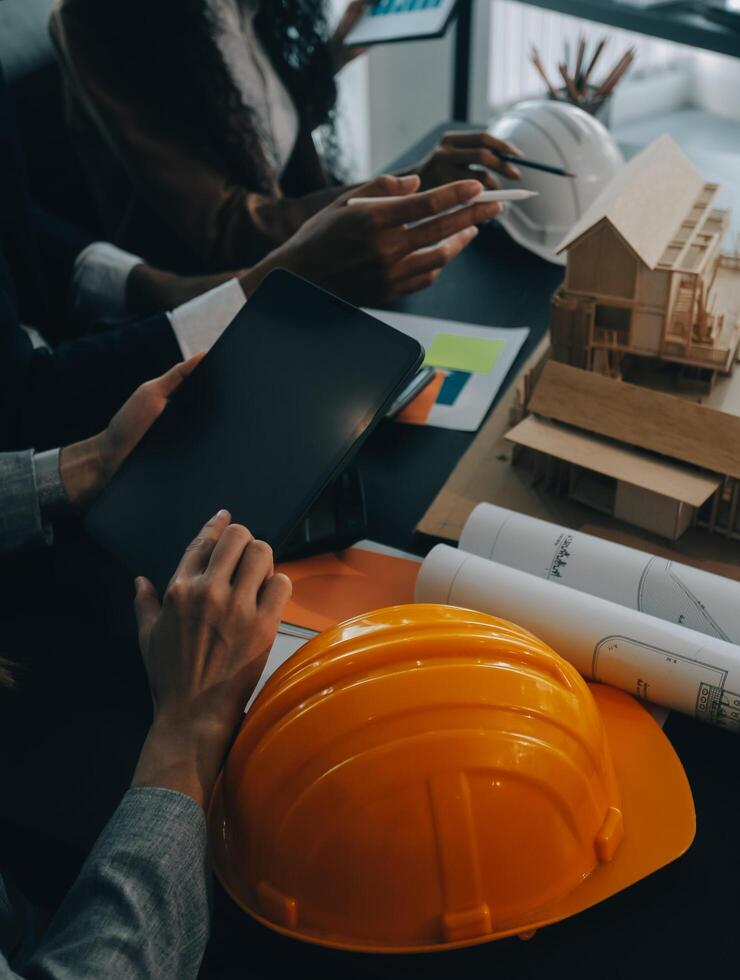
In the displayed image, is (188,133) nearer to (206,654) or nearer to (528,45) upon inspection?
(206,654)

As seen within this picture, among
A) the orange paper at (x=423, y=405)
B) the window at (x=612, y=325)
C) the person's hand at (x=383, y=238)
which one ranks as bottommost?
the orange paper at (x=423, y=405)

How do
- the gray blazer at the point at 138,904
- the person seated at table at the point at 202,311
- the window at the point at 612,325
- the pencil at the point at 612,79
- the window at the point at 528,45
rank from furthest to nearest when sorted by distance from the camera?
1. the window at the point at 528,45
2. the pencil at the point at 612,79
3. the person seated at table at the point at 202,311
4. the window at the point at 612,325
5. the gray blazer at the point at 138,904

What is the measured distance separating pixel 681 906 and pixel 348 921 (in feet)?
0.70

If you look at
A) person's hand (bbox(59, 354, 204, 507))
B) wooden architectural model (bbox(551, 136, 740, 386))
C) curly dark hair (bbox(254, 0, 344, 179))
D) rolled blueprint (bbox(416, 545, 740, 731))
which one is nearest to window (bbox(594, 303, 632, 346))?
wooden architectural model (bbox(551, 136, 740, 386))

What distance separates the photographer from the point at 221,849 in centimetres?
62

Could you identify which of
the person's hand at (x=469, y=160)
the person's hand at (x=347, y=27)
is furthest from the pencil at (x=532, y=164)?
the person's hand at (x=347, y=27)

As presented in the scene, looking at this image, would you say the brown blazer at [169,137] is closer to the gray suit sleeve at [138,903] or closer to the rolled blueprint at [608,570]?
the rolled blueprint at [608,570]

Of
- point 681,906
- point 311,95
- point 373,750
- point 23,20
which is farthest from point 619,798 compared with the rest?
point 23,20

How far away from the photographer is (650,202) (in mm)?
903

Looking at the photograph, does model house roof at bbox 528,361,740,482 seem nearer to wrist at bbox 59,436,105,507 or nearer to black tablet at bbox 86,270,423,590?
black tablet at bbox 86,270,423,590

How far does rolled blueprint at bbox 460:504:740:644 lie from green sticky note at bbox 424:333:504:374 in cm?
34

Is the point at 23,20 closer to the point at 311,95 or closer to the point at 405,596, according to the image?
the point at 311,95

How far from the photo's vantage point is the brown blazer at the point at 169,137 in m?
1.26

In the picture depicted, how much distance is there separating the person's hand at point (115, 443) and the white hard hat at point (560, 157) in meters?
0.67
